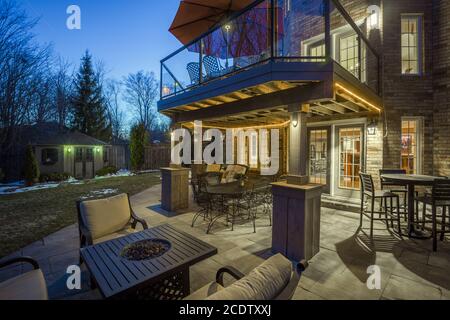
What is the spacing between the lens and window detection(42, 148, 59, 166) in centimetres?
1287

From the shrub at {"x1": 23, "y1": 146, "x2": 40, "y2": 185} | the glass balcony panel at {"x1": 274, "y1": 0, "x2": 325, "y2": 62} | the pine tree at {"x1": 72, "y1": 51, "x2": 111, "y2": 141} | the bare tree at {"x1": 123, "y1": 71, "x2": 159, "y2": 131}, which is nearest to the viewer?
the glass balcony panel at {"x1": 274, "y1": 0, "x2": 325, "y2": 62}

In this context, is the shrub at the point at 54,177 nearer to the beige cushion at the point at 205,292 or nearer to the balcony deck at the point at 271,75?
the balcony deck at the point at 271,75

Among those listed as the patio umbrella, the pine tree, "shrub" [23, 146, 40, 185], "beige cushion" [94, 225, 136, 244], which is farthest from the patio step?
the pine tree

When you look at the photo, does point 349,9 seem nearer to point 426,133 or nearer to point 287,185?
point 426,133

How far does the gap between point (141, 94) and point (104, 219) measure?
2437 centimetres

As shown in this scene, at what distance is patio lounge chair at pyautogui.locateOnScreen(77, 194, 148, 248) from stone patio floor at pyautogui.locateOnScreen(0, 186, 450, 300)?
518mm

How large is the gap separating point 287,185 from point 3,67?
52.3ft

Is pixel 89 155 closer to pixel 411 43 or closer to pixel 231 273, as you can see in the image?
pixel 231 273

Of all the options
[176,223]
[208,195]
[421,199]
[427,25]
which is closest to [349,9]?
[427,25]

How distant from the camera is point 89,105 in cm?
2012

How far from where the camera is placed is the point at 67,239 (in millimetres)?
3914

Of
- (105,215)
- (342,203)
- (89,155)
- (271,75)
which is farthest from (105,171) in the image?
(271,75)

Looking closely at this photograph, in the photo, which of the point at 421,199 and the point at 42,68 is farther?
the point at 42,68

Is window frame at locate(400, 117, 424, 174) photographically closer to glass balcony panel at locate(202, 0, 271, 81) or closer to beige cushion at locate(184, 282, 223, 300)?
glass balcony panel at locate(202, 0, 271, 81)
